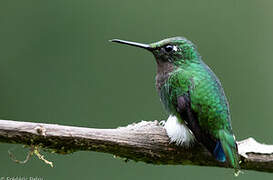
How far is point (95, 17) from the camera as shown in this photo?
8945 mm

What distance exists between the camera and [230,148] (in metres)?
4.26

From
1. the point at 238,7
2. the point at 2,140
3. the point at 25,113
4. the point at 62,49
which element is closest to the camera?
the point at 2,140

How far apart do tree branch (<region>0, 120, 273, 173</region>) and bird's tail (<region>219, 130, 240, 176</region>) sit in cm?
12

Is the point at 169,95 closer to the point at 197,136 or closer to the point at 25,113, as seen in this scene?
the point at 197,136

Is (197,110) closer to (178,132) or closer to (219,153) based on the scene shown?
(178,132)

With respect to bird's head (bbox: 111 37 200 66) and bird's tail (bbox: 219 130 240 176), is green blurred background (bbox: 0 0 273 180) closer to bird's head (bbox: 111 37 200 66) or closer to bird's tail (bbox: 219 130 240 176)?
bird's head (bbox: 111 37 200 66)

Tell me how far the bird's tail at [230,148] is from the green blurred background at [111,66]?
2.56 m

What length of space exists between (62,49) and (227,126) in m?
4.51

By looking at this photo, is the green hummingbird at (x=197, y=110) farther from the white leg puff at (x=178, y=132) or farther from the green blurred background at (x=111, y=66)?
the green blurred background at (x=111, y=66)

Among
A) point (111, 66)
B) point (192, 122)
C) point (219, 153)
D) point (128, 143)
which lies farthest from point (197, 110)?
point (111, 66)

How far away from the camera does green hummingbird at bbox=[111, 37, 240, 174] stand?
169 inches

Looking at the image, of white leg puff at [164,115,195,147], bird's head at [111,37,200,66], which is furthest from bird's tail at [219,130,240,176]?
bird's head at [111,37,200,66]

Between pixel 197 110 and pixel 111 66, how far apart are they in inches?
164

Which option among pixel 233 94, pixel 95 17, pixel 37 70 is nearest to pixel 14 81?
pixel 37 70
